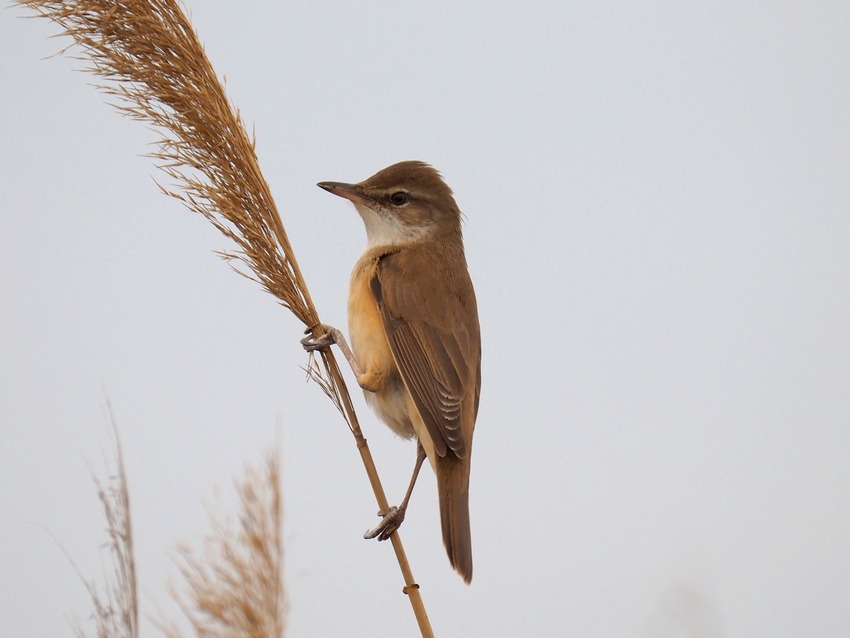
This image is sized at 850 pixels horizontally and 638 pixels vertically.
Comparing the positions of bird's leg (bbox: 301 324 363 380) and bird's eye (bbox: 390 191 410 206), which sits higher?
bird's eye (bbox: 390 191 410 206)

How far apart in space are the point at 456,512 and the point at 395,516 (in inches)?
17.2

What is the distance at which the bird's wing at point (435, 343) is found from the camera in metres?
3.46

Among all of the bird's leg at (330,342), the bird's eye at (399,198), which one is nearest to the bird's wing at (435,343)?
the bird's leg at (330,342)

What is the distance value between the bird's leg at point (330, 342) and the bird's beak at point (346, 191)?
83 centimetres

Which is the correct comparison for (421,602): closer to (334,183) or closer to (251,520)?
(251,520)

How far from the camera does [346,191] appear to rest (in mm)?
4113

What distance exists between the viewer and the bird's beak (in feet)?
13.2

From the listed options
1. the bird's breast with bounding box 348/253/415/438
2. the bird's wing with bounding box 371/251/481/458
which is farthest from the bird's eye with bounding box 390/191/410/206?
the bird's breast with bounding box 348/253/415/438

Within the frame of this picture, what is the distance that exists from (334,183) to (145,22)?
4.95 feet

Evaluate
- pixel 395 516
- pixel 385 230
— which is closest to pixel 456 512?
pixel 395 516

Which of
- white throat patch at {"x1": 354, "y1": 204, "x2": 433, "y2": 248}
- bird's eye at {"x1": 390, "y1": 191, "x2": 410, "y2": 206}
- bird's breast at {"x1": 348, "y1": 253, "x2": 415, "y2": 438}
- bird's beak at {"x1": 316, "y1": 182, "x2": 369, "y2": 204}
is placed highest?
bird's beak at {"x1": 316, "y1": 182, "x2": 369, "y2": 204}

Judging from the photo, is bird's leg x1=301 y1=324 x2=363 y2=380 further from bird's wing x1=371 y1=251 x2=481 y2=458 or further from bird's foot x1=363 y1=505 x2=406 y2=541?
bird's foot x1=363 y1=505 x2=406 y2=541

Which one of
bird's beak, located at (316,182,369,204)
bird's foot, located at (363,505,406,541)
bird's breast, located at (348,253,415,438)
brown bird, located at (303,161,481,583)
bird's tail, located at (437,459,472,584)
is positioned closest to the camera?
bird's foot, located at (363,505,406,541)

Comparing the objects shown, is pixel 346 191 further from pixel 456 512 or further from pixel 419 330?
pixel 456 512
